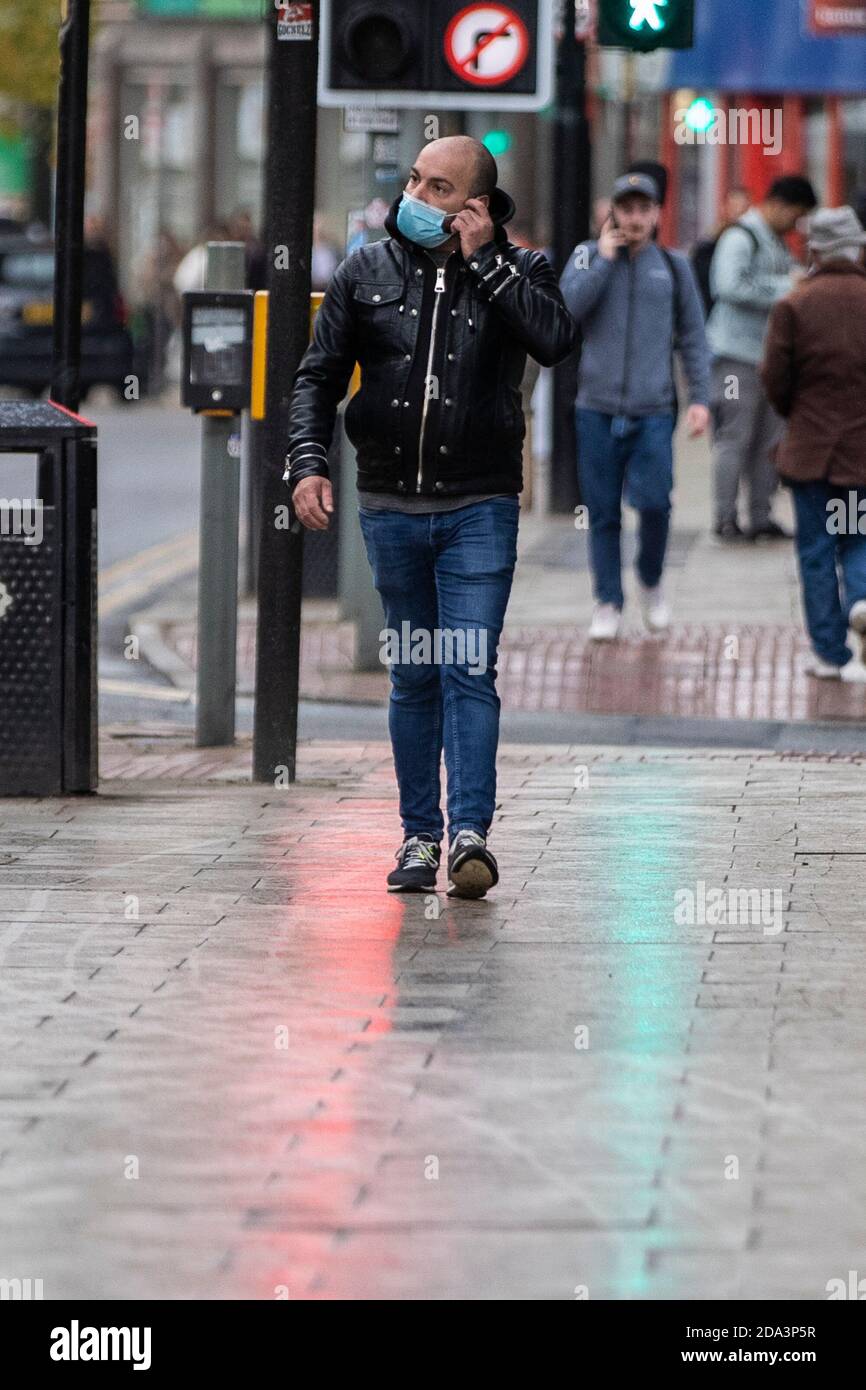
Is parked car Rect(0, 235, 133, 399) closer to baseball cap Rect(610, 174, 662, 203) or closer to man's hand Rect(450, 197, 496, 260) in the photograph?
baseball cap Rect(610, 174, 662, 203)

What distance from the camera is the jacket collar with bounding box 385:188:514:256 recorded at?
7.20 meters

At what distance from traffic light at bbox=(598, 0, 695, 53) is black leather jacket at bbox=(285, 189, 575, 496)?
15.7ft

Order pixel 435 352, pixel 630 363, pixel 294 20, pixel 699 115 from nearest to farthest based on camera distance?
pixel 435 352, pixel 294 20, pixel 630 363, pixel 699 115

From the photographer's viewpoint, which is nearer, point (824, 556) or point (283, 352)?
point (283, 352)

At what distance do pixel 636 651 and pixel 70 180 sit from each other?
150 inches

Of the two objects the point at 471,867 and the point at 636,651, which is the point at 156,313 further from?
the point at 471,867

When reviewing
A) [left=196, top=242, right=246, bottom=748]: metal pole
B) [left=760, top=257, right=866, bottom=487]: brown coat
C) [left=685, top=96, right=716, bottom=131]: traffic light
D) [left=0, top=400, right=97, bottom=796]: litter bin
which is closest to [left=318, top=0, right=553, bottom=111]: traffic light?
[left=196, top=242, right=246, bottom=748]: metal pole

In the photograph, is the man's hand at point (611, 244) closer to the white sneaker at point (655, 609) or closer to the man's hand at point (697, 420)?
the man's hand at point (697, 420)

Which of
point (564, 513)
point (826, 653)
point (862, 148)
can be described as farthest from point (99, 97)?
point (826, 653)

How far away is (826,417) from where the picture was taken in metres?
11.6

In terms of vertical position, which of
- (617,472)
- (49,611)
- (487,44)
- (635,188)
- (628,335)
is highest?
(487,44)

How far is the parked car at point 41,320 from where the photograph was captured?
30547 mm

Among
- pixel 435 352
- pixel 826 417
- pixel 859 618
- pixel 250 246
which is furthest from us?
pixel 250 246

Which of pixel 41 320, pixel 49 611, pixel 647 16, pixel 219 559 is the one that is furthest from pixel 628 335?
pixel 41 320
